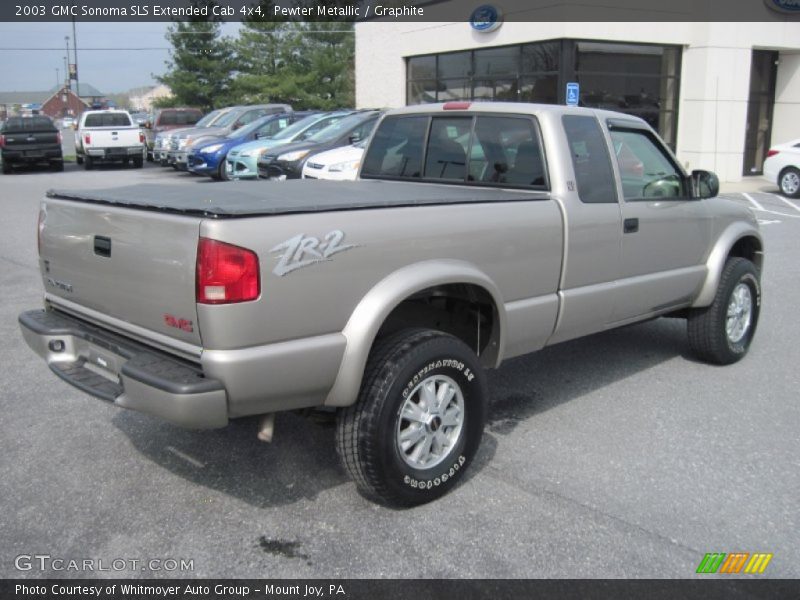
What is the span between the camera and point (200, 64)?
48719 millimetres

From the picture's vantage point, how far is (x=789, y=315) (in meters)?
7.32

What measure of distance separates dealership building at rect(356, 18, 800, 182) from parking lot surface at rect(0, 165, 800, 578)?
1585cm

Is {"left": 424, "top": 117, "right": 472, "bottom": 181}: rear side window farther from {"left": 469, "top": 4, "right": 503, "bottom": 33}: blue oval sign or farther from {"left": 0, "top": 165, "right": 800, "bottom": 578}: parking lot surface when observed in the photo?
→ {"left": 469, "top": 4, "right": 503, "bottom": 33}: blue oval sign

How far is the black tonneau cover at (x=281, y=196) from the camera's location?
10.6 ft

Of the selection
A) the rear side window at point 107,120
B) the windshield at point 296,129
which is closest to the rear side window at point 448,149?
the windshield at point 296,129

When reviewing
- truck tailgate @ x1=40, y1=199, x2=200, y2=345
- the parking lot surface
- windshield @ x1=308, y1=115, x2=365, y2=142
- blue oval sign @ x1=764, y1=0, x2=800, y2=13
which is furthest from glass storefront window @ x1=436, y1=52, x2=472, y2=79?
truck tailgate @ x1=40, y1=199, x2=200, y2=345

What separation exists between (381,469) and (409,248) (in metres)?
0.99

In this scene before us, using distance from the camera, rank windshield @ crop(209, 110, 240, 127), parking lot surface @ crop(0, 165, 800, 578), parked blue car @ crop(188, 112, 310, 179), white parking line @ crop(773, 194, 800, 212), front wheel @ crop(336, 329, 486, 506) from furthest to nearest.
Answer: windshield @ crop(209, 110, 240, 127) < parked blue car @ crop(188, 112, 310, 179) < white parking line @ crop(773, 194, 800, 212) < front wheel @ crop(336, 329, 486, 506) < parking lot surface @ crop(0, 165, 800, 578)

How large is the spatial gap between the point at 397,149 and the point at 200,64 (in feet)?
154

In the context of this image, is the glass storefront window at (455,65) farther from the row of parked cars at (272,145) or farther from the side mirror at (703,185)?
the side mirror at (703,185)

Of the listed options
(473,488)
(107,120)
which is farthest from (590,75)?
(473,488)

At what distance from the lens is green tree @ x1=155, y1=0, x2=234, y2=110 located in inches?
1906

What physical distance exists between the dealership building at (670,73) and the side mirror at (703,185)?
14.9 m

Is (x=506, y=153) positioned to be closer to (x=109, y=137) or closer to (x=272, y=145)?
(x=272, y=145)
